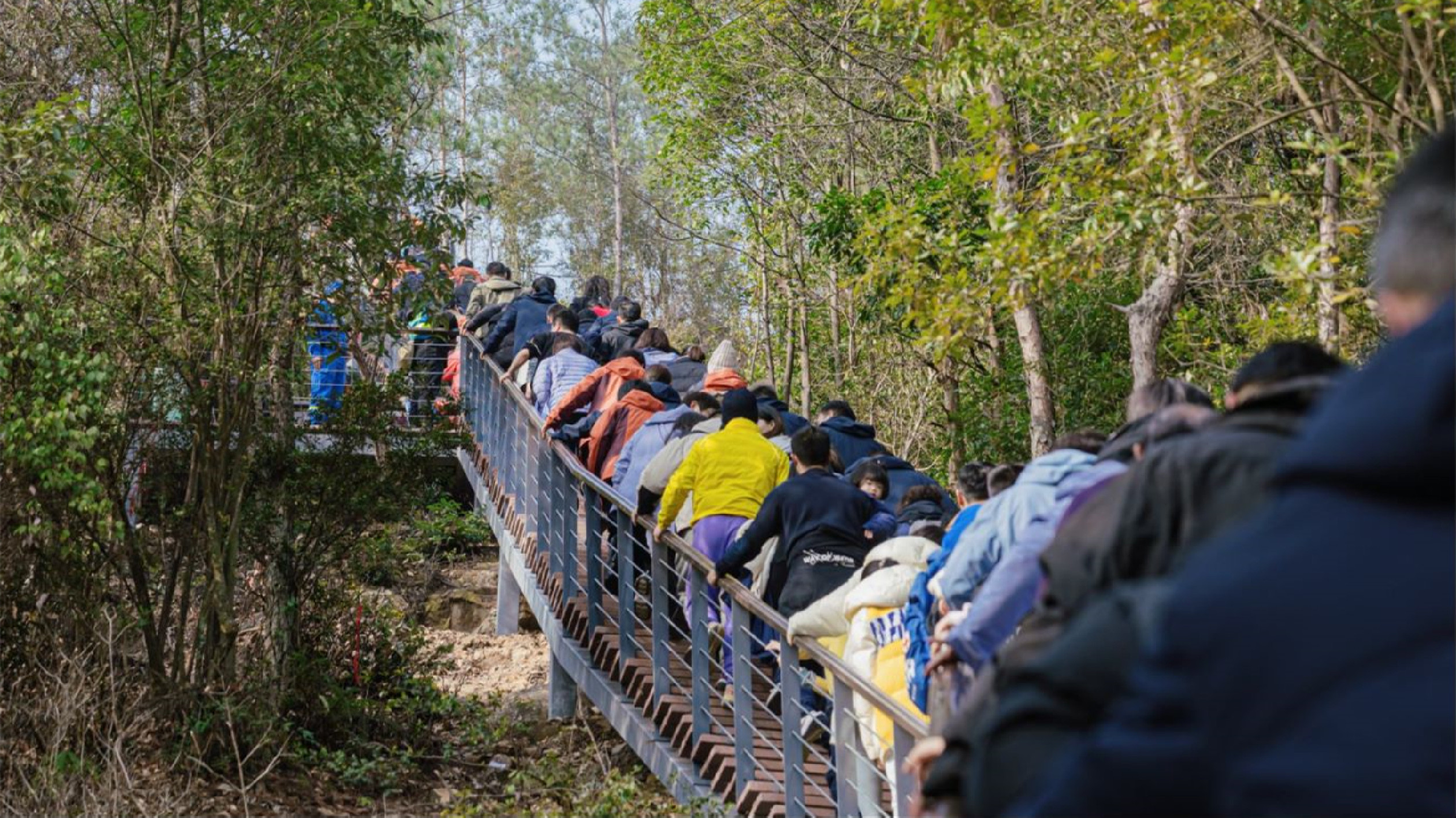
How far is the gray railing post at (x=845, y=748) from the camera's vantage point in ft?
21.4

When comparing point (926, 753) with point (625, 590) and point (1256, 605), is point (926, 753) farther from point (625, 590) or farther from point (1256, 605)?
point (625, 590)

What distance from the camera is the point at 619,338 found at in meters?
14.9

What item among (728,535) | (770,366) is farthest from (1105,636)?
(770,366)

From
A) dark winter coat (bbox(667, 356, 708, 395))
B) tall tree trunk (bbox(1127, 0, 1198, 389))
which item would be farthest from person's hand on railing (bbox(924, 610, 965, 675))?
dark winter coat (bbox(667, 356, 708, 395))

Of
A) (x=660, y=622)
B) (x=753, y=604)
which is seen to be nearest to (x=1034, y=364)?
(x=660, y=622)

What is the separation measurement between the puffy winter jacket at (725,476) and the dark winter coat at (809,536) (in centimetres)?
101

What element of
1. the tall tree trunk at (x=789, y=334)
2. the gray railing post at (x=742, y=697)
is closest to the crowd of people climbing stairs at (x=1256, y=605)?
the gray railing post at (x=742, y=697)

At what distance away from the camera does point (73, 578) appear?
30.7ft

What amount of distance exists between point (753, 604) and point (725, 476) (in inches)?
66.5

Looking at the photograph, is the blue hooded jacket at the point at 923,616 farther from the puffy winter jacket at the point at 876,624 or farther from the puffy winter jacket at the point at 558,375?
the puffy winter jacket at the point at 558,375

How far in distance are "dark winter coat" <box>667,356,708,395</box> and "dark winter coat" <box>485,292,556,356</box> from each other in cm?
183

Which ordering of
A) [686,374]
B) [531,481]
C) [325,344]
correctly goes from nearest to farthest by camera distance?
[325,344], [686,374], [531,481]

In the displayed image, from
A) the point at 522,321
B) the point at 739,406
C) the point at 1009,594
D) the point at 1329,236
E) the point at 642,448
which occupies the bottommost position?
the point at 642,448

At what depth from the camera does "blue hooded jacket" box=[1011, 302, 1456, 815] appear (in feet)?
4.63
